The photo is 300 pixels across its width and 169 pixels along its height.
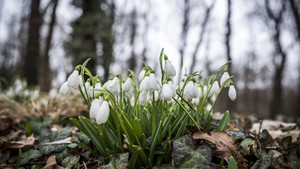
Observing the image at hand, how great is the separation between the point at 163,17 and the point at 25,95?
10436 millimetres

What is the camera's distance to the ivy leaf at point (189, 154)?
119 cm

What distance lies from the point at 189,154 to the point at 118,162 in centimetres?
42

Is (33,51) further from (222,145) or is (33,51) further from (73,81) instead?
(222,145)

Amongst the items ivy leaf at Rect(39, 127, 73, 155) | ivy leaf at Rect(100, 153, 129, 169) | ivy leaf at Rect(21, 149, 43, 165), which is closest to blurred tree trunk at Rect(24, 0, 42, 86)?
ivy leaf at Rect(39, 127, 73, 155)

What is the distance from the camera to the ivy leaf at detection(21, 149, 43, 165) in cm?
156

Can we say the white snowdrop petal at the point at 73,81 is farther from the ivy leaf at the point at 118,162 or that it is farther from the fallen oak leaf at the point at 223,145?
the fallen oak leaf at the point at 223,145

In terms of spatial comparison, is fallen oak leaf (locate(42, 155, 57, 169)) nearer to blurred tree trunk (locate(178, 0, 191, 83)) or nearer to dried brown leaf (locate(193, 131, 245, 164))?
dried brown leaf (locate(193, 131, 245, 164))

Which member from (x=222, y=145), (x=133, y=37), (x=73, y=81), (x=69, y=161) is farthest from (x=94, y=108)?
(x=133, y=37)

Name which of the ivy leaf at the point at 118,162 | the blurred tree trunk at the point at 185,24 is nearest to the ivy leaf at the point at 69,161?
the ivy leaf at the point at 118,162

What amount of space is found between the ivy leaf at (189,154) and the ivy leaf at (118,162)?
0.97ft

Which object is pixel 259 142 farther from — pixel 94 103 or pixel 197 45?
pixel 197 45

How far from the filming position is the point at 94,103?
3.55ft

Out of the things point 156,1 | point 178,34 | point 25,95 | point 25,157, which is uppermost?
point 156,1

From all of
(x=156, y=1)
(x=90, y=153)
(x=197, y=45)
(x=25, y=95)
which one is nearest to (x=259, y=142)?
(x=90, y=153)
